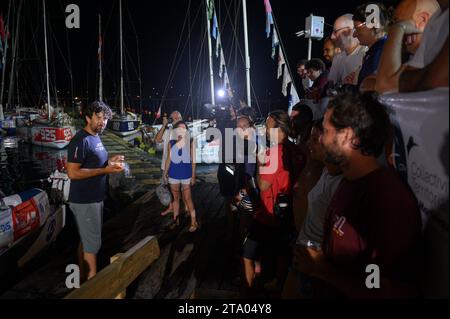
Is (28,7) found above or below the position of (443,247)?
above

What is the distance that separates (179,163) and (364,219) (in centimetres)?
437

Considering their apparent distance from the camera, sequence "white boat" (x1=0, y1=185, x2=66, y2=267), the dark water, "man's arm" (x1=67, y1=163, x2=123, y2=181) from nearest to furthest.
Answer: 1. "man's arm" (x1=67, y1=163, x2=123, y2=181)
2. "white boat" (x1=0, y1=185, x2=66, y2=267)
3. the dark water

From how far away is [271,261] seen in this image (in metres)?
4.30

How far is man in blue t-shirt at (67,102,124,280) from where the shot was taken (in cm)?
358

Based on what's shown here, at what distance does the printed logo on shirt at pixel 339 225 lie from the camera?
1.59m

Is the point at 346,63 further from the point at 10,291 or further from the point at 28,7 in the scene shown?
the point at 28,7

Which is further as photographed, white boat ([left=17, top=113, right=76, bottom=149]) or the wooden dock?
white boat ([left=17, top=113, right=76, bottom=149])

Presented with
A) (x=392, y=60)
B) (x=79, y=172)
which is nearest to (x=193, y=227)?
(x=79, y=172)

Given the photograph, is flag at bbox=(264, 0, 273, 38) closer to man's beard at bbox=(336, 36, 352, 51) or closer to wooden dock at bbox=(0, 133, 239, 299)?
wooden dock at bbox=(0, 133, 239, 299)

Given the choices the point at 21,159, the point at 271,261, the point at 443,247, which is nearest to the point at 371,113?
the point at 443,247

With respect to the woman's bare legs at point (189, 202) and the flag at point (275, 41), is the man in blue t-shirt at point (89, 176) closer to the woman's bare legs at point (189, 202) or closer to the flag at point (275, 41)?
the woman's bare legs at point (189, 202)

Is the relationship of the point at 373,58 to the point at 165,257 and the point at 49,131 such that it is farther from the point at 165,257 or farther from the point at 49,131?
the point at 49,131

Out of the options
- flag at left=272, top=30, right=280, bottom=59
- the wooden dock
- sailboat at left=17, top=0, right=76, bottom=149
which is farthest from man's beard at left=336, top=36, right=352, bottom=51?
sailboat at left=17, top=0, right=76, bottom=149
